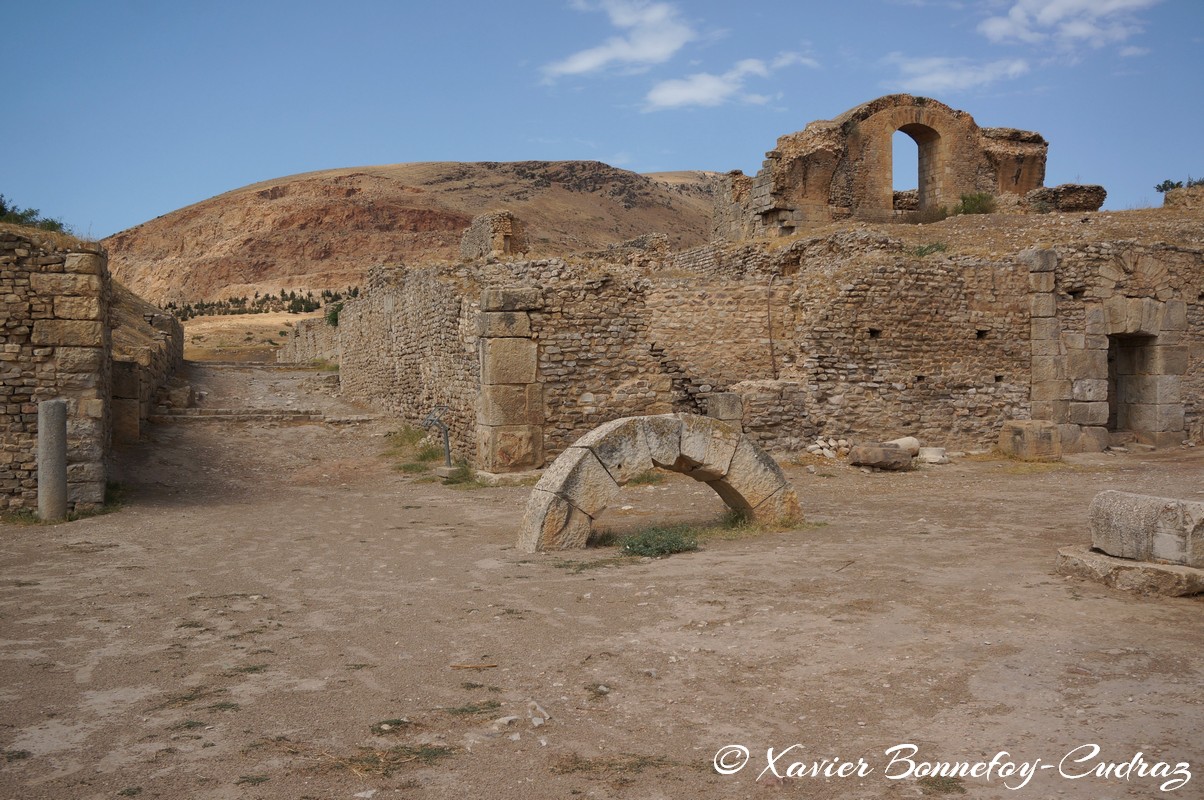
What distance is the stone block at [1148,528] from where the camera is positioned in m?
6.12

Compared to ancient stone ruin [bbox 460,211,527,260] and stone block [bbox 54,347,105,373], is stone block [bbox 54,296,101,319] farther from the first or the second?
ancient stone ruin [bbox 460,211,527,260]

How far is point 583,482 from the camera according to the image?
7.89 m

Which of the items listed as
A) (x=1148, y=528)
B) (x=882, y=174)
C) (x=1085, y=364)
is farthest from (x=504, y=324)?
(x=882, y=174)

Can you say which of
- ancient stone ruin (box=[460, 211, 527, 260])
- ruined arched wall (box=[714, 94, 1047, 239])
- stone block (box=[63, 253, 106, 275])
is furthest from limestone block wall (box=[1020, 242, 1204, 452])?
stone block (box=[63, 253, 106, 275])

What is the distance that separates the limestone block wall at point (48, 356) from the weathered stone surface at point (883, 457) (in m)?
9.81

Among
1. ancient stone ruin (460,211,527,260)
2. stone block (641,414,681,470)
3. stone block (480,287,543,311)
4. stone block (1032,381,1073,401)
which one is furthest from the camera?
ancient stone ruin (460,211,527,260)

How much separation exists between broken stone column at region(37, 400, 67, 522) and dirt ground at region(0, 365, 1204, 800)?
629mm

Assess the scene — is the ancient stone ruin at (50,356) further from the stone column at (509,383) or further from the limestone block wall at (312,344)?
the limestone block wall at (312,344)

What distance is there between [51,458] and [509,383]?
18.3 feet

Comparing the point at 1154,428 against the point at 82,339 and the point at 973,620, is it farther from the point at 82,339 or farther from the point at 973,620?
the point at 82,339

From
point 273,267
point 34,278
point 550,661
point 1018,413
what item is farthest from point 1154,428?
point 273,267

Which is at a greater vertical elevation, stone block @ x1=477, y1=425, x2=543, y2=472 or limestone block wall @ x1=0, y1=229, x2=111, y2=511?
limestone block wall @ x1=0, y1=229, x2=111, y2=511

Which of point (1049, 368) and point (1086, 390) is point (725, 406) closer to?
point (1049, 368)

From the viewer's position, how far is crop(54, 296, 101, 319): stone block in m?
10.3
